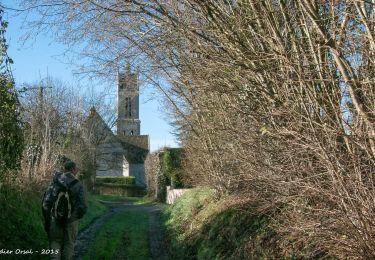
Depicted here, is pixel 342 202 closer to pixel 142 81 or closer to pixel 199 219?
pixel 199 219

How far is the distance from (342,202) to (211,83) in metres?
3.25

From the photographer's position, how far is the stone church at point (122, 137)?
13.7 m

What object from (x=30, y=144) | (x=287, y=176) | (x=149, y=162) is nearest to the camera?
(x=287, y=176)

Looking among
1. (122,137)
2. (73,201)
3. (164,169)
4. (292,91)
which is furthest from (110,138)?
(292,91)

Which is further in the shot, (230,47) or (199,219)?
(199,219)

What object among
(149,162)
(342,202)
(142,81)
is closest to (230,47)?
(342,202)

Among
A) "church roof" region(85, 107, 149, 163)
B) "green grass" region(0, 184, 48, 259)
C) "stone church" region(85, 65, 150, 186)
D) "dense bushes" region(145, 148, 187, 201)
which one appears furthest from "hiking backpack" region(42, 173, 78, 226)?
"church roof" region(85, 107, 149, 163)

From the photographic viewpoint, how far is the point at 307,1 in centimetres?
585

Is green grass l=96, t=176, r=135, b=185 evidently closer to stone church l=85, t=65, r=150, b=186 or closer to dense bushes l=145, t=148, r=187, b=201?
stone church l=85, t=65, r=150, b=186

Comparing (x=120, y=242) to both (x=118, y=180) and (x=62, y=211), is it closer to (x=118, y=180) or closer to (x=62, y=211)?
(x=62, y=211)

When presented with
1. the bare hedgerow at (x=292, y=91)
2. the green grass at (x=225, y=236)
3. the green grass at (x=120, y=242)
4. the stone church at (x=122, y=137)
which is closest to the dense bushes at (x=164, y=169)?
the stone church at (x=122, y=137)

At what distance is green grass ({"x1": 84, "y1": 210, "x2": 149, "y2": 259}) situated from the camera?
11117 mm

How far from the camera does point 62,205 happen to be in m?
8.06

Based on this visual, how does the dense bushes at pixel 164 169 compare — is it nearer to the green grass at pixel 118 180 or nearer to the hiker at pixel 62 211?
the green grass at pixel 118 180
